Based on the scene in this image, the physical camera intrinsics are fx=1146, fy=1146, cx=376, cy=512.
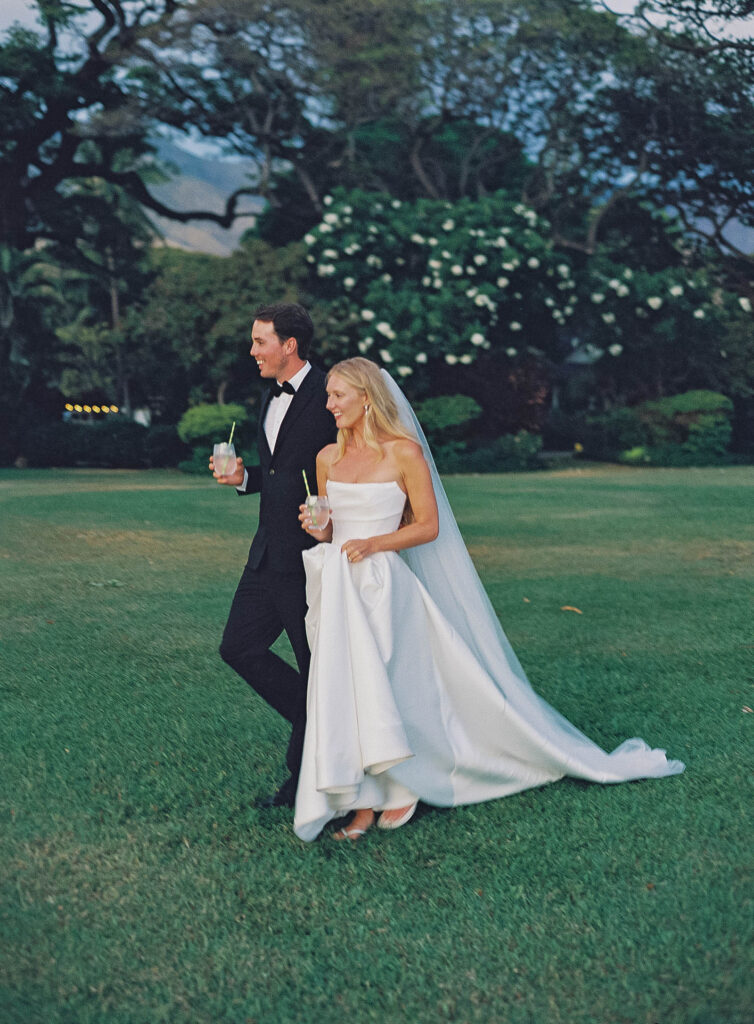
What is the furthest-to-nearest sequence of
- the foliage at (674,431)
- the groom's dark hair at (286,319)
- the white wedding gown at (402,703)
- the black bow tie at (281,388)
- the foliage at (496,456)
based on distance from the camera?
1. the foliage at (674,431)
2. the foliage at (496,456)
3. the black bow tie at (281,388)
4. the groom's dark hair at (286,319)
5. the white wedding gown at (402,703)

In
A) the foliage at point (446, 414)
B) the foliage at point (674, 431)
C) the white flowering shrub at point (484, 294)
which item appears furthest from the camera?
the foliage at point (674, 431)

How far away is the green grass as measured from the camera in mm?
3178

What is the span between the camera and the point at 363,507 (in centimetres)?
456

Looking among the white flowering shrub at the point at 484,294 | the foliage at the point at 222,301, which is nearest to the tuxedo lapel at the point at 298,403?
the white flowering shrub at the point at 484,294

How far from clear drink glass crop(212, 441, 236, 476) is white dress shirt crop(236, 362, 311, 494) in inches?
10.4

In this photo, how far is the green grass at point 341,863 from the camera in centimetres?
318

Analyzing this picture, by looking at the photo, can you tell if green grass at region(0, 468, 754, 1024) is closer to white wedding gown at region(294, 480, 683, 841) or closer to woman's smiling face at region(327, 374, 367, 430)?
white wedding gown at region(294, 480, 683, 841)

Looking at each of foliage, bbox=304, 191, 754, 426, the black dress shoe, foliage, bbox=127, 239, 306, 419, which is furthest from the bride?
foliage, bbox=127, 239, 306, 419

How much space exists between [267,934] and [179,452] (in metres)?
29.6

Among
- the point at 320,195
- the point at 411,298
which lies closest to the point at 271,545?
the point at 411,298

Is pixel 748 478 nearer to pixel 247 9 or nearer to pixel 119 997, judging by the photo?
pixel 247 9

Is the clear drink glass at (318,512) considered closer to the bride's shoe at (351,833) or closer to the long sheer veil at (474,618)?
the long sheer veil at (474,618)

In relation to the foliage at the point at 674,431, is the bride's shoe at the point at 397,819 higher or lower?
lower

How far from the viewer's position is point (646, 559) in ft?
41.3
